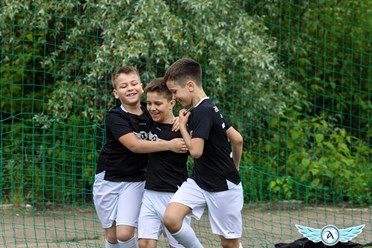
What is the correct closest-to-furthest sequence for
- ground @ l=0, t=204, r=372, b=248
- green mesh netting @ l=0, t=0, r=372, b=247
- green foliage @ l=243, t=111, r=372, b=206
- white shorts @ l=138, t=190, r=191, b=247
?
white shorts @ l=138, t=190, r=191, b=247
ground @ l=0, t=204, r=372, b=248
green mesh netting @ l=0, t=0, r=372, b=247
green foliage @ l=243, t=111, r=372, b=206

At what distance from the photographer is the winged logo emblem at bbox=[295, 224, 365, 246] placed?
6.77 metres

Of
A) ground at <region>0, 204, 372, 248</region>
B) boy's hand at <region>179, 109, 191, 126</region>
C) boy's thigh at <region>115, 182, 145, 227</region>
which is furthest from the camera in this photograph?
ground at <region>0, 204, 372, 248</region>

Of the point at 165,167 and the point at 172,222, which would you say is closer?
the point at 172,222

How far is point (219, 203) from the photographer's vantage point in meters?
5.88

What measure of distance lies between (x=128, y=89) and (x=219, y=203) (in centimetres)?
100

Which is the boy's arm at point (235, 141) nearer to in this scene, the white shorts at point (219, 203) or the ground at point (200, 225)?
the white shorts at point (219, 203)

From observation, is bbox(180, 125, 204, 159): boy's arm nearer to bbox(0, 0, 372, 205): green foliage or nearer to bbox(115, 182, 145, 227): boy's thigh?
bbox(115, 182, 145, 227): boy's thigh

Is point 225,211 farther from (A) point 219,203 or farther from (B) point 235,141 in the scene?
(B) point 235,141

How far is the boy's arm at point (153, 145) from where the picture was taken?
5867 millimetres

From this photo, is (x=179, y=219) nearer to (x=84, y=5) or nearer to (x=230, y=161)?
(x=230, y=161)

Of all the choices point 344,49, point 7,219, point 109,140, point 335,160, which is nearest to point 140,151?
point 109,140

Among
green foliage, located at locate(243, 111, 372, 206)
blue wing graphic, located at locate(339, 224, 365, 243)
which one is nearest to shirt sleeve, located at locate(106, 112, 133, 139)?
blue wing graphic, located at locate(339, 224, 365, 243)

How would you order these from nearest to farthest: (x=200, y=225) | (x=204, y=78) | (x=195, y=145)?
(x=195, y=145), (x=200, y=225), (x=204, y=78)

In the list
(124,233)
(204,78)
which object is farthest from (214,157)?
(204,78)
